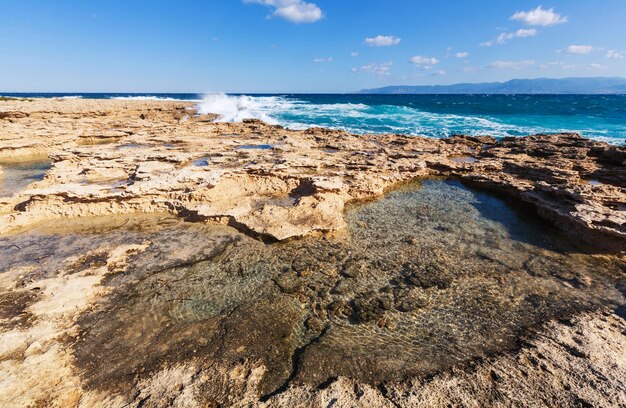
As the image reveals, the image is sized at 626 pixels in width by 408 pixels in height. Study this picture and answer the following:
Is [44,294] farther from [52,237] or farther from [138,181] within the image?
[138,181]

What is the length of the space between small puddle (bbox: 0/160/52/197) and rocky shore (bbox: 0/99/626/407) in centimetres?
147

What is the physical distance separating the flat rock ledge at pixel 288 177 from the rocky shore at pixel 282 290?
0.08 metres

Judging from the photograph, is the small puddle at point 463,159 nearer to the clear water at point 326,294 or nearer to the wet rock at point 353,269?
the clear water at point 326,294

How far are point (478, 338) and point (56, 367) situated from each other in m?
5.80

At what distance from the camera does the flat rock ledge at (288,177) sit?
8.27 m

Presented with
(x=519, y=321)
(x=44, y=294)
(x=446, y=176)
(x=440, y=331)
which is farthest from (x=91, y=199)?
(x=446, y=176)

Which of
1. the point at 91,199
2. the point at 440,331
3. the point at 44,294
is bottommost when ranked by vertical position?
the point at 440,331

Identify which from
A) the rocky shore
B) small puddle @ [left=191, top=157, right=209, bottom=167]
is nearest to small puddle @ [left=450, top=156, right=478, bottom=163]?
the rocky shore

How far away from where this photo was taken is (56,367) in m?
3.99

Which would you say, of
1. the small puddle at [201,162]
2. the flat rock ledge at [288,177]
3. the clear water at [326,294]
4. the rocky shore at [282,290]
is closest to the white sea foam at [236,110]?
the flat rock ledge at [288,177]

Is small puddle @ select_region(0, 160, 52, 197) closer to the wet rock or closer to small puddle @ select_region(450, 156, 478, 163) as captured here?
the wet rock

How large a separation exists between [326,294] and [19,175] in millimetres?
14096

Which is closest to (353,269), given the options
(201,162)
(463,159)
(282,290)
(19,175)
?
(282,290)

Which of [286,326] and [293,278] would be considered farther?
[293,278]
